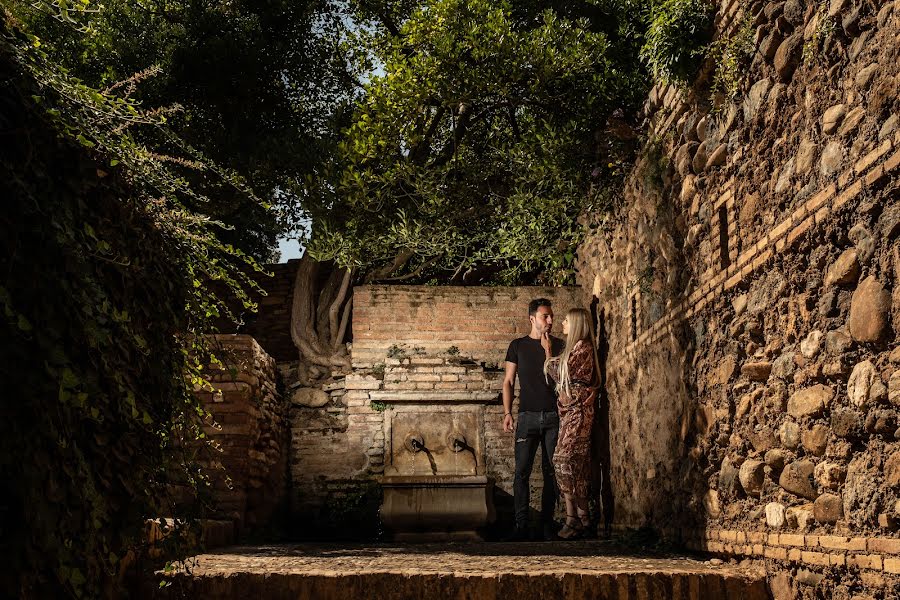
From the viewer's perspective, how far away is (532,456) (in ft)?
25.5

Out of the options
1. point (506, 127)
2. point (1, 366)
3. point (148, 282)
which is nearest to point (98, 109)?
point (148, 282)

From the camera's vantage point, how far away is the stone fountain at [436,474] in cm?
759

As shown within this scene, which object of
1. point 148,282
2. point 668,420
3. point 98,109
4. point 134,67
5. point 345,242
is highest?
point 134,67

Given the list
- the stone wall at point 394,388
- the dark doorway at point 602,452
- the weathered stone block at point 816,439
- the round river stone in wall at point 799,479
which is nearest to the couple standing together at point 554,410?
the dark doorway at point 602,452

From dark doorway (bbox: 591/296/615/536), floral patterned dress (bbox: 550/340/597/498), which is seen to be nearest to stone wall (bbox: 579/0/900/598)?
floral patterned dress (bbox: 550/340/597/498)

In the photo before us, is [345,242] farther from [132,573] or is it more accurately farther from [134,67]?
[132,573]

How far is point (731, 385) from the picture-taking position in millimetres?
4523

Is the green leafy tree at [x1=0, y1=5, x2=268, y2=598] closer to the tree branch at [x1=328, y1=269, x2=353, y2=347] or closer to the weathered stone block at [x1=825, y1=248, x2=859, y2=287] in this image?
the weathered stone block at [x1=825, y1=248, x2=859, y2=287]

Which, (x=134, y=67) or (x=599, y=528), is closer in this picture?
(x=599, y=528)

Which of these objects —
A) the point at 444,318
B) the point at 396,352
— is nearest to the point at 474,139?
the point at 444,318

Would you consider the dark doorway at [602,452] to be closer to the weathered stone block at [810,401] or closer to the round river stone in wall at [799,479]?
the round river stone in wall at [799,479]

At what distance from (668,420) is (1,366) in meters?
4.36

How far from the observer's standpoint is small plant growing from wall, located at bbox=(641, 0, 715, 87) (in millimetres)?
4941

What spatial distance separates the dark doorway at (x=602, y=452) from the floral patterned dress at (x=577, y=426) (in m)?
0.30
